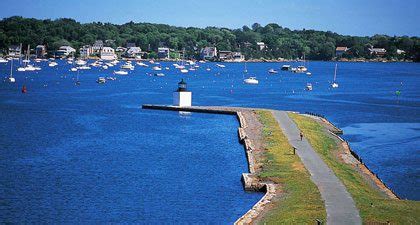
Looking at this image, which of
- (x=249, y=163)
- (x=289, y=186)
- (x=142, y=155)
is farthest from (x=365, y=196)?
(x=142, y=155)

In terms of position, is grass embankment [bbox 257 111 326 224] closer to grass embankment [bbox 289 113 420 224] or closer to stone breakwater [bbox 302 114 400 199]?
grass embankment [bbox 289 113 420 224]

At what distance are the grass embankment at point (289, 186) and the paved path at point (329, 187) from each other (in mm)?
457

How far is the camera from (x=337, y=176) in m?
50.8

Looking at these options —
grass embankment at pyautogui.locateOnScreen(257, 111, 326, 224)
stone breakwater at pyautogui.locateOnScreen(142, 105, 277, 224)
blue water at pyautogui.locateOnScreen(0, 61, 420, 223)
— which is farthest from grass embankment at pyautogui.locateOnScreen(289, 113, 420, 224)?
stone breakwater at pyautogui.locateOnScreen(142, 105, 277, 224)

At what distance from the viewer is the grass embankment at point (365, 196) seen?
128 feet

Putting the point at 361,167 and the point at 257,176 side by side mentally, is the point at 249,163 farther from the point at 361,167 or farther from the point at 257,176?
the point at 361,167

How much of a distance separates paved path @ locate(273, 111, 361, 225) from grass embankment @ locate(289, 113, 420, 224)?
51 cm

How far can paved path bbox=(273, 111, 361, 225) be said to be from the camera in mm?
38375

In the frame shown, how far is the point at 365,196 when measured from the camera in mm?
45188

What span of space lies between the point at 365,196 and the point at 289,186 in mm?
5393

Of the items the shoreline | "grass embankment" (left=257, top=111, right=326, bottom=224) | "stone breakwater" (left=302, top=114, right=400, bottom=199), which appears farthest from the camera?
"stone breakwater" (left=302, top=114, right=400, bottom=199)

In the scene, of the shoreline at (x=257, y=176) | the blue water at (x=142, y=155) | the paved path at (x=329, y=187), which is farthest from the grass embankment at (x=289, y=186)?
the blue water at (x=142, y=155)

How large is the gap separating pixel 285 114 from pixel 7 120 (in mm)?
35812

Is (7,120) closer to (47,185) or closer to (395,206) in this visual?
(47,185)
